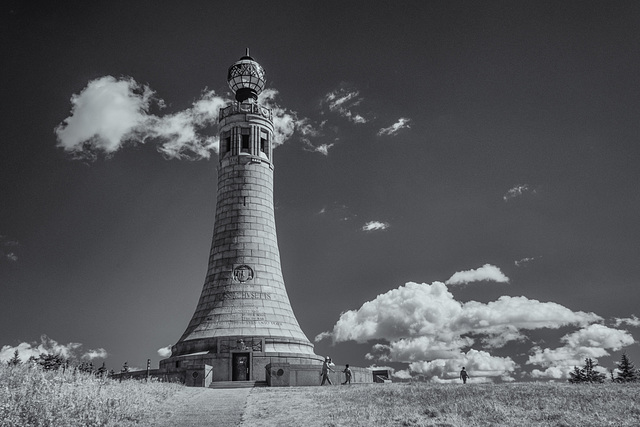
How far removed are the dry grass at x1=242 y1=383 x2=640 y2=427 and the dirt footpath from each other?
0.50 meters

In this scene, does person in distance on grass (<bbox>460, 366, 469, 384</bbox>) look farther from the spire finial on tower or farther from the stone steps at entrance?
the spire finial on tower

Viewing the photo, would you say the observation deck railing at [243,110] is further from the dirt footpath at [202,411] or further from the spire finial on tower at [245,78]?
the dirt footpath at [202,411]

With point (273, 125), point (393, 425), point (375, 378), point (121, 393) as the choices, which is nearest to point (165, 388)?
point (121, 393)

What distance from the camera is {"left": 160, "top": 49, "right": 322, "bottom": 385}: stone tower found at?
40.1 meters

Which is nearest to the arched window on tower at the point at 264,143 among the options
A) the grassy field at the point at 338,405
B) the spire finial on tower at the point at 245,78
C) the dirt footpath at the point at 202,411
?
the spire finial on tower at the point at 245,78

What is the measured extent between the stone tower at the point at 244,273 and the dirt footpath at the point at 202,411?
10.9 m

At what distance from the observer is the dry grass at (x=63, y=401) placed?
48.0 ft

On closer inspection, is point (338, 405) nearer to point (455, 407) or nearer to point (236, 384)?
point (455, 407)

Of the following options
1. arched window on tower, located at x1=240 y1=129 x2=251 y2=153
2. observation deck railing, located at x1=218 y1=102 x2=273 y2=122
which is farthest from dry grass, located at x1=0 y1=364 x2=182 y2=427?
observation deck railing, located at x1=218 y1=102 x2=273 y2=122

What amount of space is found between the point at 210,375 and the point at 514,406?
71.1ft

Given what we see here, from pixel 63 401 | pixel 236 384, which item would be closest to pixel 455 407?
pixel 63 401

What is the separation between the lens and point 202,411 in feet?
65.4

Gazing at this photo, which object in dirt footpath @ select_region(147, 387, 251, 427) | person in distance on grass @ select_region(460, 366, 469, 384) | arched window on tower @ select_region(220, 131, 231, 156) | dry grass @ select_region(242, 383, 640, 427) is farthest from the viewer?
arched window on tower @ select_region(220, 131, 231, 156)

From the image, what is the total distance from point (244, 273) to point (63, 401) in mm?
28630
